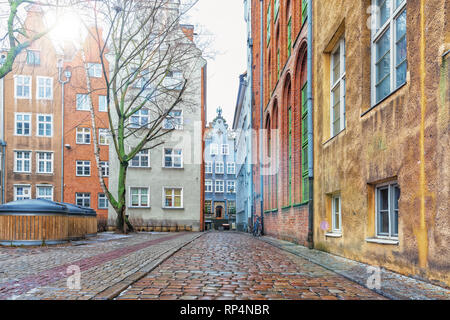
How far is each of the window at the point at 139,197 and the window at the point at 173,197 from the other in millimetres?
1336

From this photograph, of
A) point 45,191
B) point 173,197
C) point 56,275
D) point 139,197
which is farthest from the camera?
point 45,191

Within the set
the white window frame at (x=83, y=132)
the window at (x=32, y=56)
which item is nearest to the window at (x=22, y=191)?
the white window frame at (x=83, y=132)

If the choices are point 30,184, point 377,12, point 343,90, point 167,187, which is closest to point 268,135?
point 167,187

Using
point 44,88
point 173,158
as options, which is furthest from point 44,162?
point 173,158

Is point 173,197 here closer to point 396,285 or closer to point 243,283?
point 243,283

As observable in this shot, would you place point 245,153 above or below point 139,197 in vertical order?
above

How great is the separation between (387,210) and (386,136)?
1308 millimetres

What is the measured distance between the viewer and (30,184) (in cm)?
3441

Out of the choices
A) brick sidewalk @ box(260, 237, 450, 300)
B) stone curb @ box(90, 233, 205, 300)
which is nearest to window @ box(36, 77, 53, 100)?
stone curb @ box(90, 233, 205, 300)

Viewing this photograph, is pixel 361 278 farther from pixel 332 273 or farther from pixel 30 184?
pixel 30 184

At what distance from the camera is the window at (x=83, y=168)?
35.1m

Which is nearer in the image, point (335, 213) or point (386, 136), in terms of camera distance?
point (386, 136)

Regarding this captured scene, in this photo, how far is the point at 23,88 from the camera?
115 ft

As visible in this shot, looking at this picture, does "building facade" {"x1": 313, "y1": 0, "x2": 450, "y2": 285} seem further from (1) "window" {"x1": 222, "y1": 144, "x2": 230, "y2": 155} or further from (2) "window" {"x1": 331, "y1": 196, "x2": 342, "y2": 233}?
(1) "window" {"x1": 222, "y1": 144, "x2": 230, "y2": 155}
